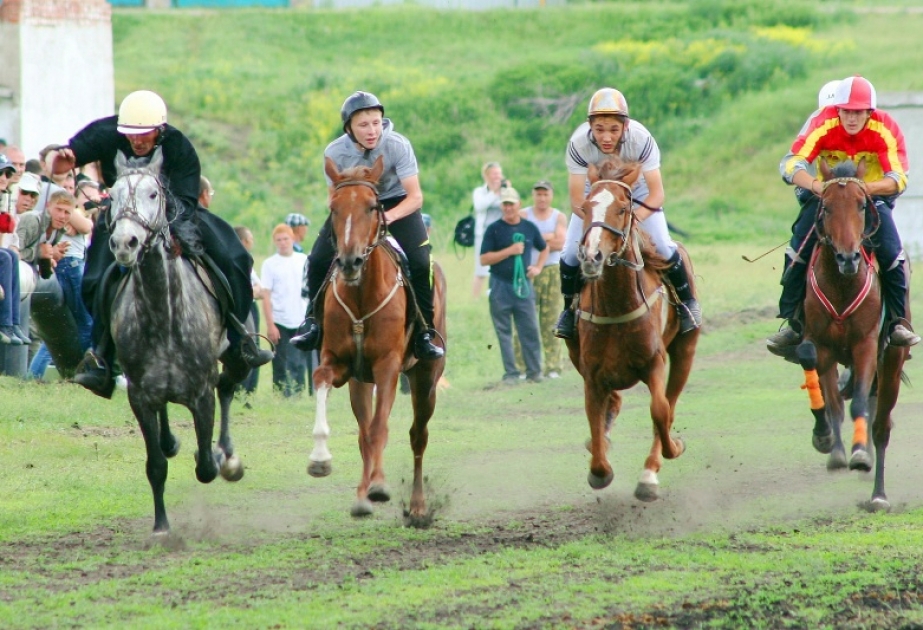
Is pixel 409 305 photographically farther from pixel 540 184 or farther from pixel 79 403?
pixel 540 184

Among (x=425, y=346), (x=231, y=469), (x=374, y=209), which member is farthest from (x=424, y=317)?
(x=231, y=469)

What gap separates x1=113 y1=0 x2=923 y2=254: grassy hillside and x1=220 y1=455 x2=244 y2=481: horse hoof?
24003 mm

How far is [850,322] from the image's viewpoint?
10.8 m

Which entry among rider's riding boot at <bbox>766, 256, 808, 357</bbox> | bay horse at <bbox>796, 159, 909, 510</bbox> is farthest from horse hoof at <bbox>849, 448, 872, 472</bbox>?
rider's riding boot at <bbox>766, 256, 808, 357</bbox>

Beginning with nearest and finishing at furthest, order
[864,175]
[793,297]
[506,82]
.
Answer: [864,175], [793,297], [506,82]

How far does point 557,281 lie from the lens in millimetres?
19578

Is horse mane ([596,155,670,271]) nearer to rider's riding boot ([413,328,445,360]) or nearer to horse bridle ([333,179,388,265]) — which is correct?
horse bridle ([333,179,388,265])

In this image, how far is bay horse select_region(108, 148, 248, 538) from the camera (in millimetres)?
9094

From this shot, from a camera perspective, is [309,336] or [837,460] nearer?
[309,336]

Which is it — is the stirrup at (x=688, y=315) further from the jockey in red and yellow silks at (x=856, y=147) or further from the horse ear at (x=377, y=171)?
the horse ear at (x=377, y=171)

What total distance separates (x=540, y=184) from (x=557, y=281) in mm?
1402

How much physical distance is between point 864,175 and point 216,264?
5045mm

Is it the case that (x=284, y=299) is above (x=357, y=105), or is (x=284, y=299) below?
below

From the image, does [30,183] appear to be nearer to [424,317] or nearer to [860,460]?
[424,317]
